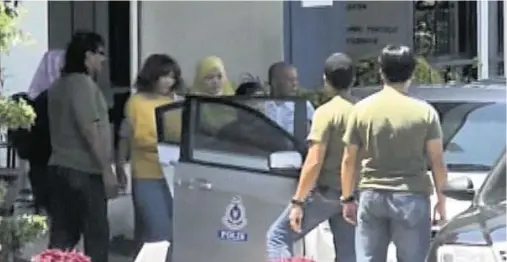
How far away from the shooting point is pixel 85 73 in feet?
26.2

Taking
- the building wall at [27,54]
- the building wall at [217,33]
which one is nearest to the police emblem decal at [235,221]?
the building wall at [27,54]

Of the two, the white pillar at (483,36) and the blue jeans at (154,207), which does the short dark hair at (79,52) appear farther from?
the white pillar at (483,36)

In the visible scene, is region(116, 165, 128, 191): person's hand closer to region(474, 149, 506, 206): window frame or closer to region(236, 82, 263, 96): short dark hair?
region(236, 82, 263, 96): short dark hair

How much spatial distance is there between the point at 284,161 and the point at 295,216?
1.36ft

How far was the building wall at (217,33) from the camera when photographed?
12.8 meters

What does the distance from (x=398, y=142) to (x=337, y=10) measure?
685 cm

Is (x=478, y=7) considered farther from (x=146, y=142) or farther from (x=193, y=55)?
(x=146, y=142)

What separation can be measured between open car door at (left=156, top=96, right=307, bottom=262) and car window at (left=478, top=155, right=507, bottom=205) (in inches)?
48.3

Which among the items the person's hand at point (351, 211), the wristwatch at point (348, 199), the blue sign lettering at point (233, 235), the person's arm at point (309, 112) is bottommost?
the blue sign lettering at point (233, 235)

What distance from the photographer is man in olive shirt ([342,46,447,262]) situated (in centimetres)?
649

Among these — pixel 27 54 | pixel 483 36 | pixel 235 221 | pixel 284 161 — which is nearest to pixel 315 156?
pixel 284 161

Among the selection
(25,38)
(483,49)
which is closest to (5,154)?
(25,38)

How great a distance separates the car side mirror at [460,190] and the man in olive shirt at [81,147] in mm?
2445

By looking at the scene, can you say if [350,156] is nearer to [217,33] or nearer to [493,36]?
[217,33]
